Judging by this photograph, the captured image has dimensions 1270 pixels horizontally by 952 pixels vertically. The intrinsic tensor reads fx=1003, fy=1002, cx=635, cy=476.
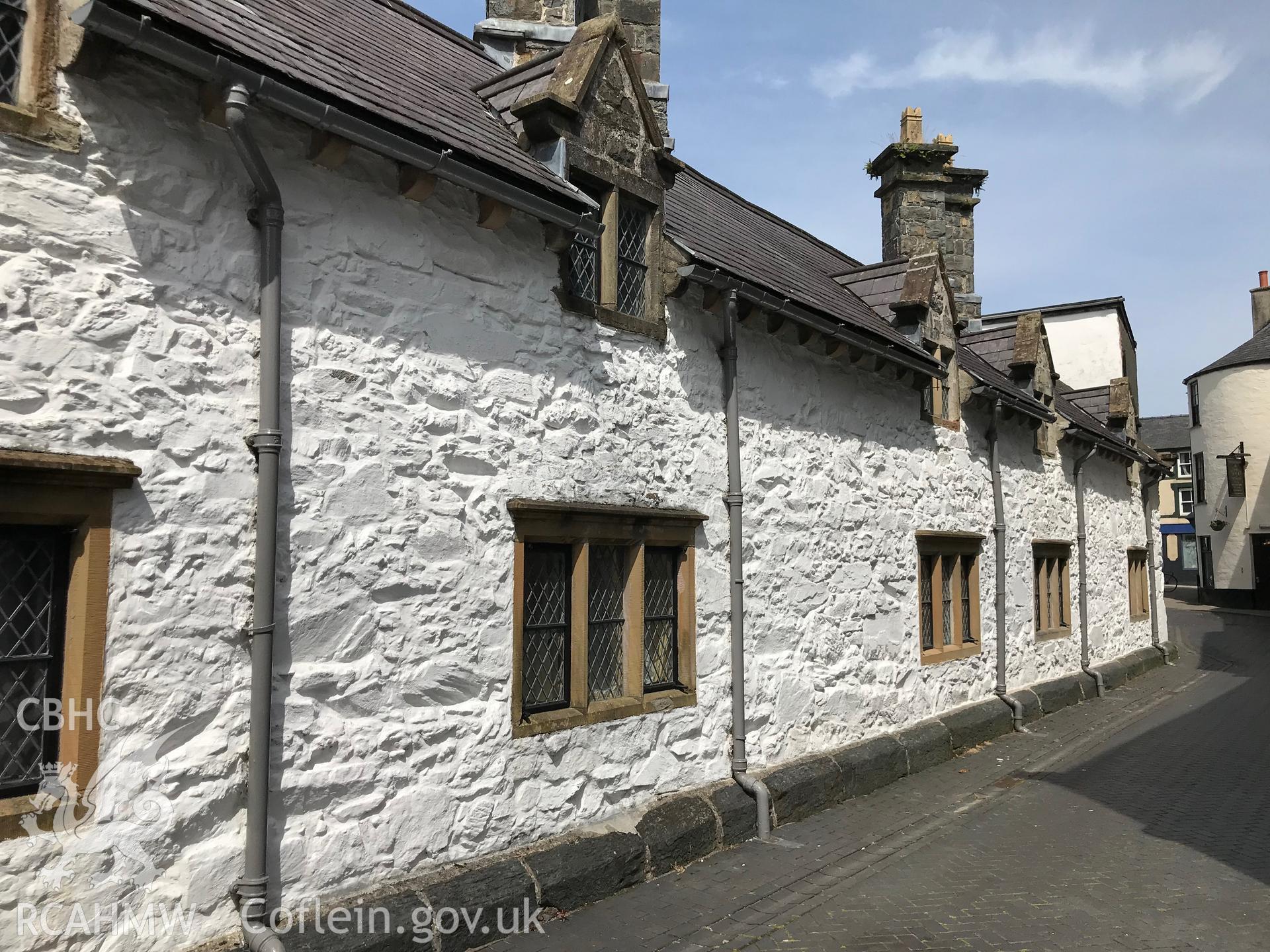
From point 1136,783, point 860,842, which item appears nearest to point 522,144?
point 860,842

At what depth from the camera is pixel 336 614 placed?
5.61 m

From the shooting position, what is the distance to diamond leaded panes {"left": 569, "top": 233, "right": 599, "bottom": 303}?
7492 millimetres

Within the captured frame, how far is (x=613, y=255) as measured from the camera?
7816 millimetres

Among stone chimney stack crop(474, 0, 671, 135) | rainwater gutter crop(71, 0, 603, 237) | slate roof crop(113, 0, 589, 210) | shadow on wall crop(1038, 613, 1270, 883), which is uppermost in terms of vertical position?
stone chimney stack crop(474, 0, 671, 135)

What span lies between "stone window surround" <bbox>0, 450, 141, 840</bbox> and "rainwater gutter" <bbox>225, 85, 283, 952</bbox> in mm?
702

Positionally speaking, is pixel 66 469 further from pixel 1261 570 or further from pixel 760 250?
pixel 1261 570

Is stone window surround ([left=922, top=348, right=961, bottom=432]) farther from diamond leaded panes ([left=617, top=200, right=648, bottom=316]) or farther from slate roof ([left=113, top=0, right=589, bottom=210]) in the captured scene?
slate roof ([left=113, top=0, right=589, bottom=210])

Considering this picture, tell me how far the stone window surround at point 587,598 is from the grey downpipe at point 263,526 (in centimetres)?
182

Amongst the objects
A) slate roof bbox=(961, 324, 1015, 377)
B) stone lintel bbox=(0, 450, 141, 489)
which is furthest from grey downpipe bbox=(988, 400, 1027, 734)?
stone lintel bbox=(0, 450, 141, 489)

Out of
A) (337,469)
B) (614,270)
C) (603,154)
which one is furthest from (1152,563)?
(337,469)

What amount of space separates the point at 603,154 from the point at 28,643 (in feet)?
17.4

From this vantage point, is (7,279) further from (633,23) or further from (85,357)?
(633,23)

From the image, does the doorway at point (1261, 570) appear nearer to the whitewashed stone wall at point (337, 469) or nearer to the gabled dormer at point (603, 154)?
the whitewashed stone wall at point (337, 469)

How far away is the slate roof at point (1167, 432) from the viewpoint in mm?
53031
